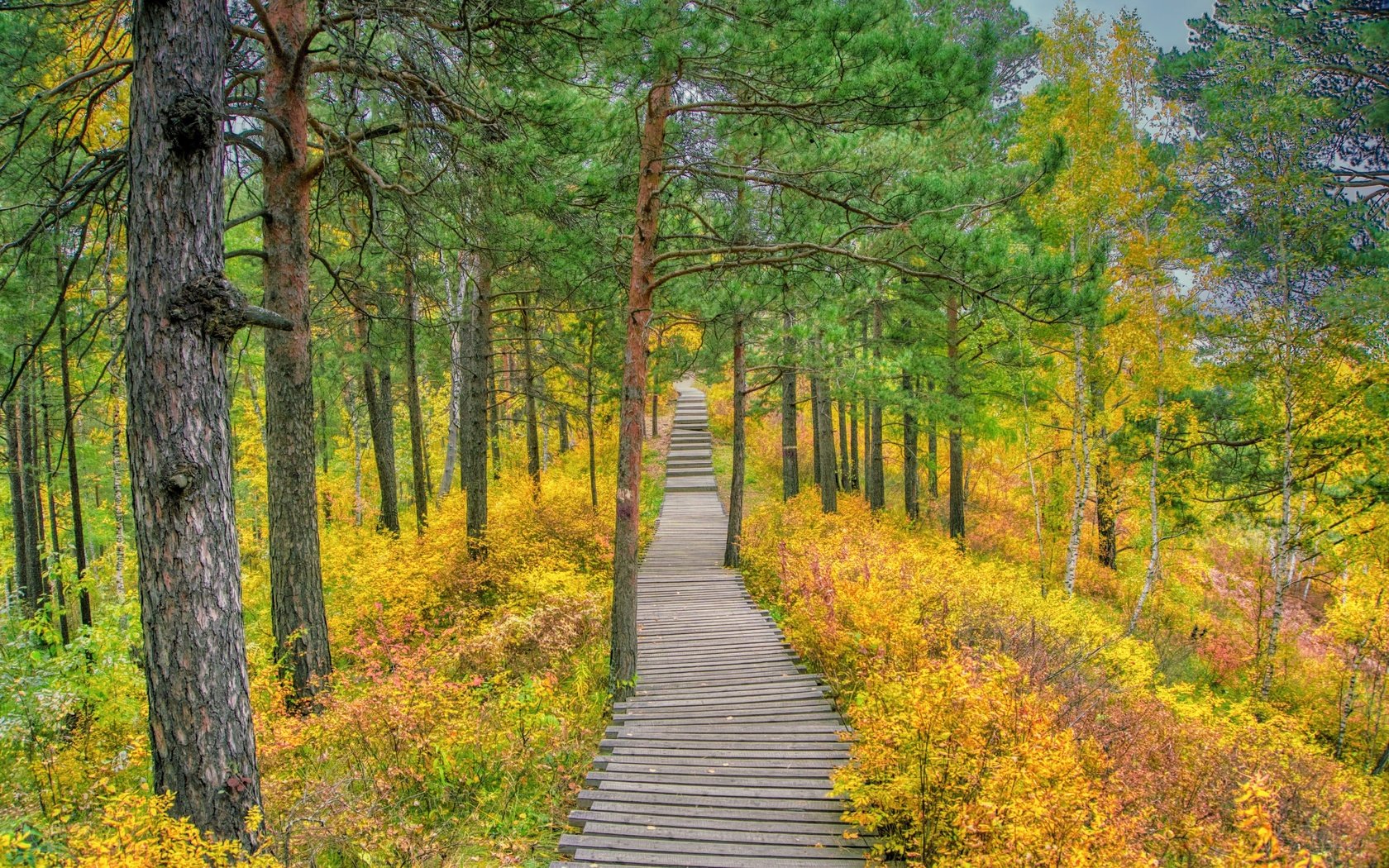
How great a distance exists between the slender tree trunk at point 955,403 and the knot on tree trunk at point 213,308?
1235 cm

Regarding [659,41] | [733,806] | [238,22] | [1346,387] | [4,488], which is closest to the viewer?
[733,806]

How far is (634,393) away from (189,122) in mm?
4652

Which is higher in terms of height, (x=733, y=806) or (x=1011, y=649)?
(x=1011, y=649)

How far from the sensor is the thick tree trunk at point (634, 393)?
24.0ft

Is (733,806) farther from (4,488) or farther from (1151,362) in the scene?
(4,488)

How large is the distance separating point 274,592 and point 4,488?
27.2m

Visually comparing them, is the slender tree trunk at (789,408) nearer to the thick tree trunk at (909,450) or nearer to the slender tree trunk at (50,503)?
the thick tree trunk at (909,450)

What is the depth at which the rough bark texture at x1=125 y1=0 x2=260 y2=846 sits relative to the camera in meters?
3.35

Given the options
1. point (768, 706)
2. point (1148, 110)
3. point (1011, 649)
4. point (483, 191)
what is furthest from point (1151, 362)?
point (483, 191)

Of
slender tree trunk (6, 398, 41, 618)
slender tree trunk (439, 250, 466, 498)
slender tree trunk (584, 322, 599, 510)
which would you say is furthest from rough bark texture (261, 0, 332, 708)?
slender tree trunk (6, 398, 41, 618)

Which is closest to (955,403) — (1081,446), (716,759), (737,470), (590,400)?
(1081,446)

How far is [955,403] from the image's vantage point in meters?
13.1

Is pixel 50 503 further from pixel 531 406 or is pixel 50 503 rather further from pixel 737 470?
pixel 737 470

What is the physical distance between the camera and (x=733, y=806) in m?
5.12
